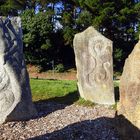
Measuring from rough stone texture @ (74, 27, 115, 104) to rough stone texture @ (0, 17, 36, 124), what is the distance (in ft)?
9.31

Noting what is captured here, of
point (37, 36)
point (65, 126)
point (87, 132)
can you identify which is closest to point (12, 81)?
point (65, 126)

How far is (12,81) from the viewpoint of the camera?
1059 centimetres

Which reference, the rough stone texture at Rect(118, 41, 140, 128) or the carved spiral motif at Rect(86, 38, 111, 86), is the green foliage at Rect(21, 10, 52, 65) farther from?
the rough stone texture at Rect(118, 41, 140, 128)

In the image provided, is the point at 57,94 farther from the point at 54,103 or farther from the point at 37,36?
the point at 37,36

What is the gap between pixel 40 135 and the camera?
8.73 meters

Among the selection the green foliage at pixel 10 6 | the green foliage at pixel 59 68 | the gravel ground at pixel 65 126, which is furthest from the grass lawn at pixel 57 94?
the green foliage at pixel 10 6

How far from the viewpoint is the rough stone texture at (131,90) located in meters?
6.54

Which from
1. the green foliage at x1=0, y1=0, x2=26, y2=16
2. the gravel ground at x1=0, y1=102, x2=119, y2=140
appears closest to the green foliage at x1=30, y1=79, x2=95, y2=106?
the gravel ground at x1=0, y1=102, x2=119, y2=140

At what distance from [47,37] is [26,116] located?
74.4ft

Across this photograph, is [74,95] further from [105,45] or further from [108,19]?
[108,19]

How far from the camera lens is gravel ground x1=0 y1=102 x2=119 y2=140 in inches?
340

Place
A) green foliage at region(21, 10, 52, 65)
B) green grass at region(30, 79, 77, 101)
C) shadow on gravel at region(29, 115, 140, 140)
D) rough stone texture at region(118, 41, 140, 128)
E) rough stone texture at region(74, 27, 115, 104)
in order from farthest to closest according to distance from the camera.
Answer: green foliage at region(21, 10, 52, 65) → green grass at region(30, 79, 77, 101) → rough stone texture at region(74, 27, 115, 104) → shadow on gravel at region(29, 115, 140, 140) → rough stone texture at region(118, 41, 140, 128)

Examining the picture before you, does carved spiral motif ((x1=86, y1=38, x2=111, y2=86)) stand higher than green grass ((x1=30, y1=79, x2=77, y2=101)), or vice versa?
carved spiral motif ((x1=86, y1=38, x2=111, y2=86))

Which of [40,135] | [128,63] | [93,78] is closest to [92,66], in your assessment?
[93,78]
